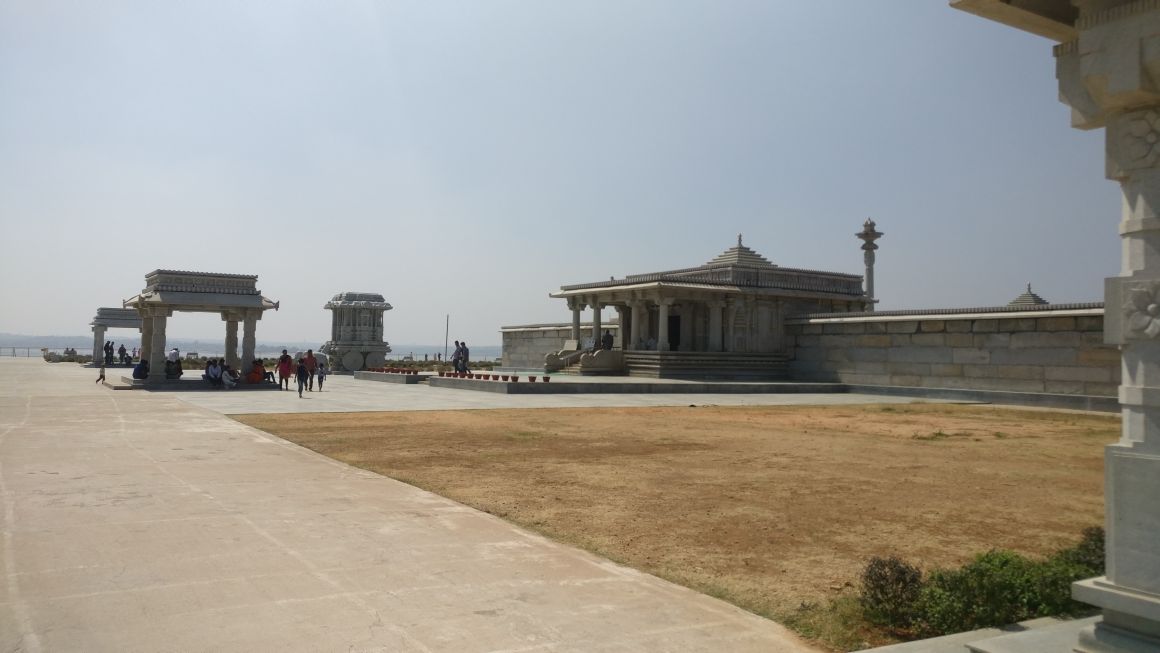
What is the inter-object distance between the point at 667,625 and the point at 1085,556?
3030 millimetres

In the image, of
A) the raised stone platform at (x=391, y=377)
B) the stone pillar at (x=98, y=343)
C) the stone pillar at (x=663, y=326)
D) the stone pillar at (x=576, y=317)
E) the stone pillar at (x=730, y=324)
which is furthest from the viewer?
the stone pillar at (x=98, y=343)

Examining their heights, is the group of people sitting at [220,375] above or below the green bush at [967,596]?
above

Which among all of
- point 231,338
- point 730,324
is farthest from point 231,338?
point 730,324

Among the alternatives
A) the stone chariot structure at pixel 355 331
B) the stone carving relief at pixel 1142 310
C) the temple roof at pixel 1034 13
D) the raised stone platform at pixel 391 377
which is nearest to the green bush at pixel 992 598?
the stone carving relief at pixel 1142 310

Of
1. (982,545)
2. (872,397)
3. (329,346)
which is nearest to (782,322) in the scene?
(872,397)

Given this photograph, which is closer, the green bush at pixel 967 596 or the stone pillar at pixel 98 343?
the green bush at pixel 967 596

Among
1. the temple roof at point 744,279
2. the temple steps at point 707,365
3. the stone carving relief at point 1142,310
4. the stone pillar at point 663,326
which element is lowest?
the temple steps at point 707,365

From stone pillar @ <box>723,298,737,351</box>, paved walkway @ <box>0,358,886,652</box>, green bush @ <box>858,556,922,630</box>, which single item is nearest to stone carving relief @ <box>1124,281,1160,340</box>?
green bush @ <box>858,556,922,630</box>

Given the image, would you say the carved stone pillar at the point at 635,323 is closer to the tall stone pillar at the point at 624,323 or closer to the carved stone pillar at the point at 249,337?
the tall stone pillar at the point at 624,323

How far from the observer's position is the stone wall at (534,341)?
147 feet

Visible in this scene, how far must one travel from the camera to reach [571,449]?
1259cm

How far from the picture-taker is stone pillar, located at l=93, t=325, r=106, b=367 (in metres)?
55.2

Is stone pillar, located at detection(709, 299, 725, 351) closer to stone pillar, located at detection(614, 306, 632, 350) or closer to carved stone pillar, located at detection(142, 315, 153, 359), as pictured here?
stone pillar, located at detection(614, 306, 632, 350)

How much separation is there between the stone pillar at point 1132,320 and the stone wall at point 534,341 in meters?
37.7
